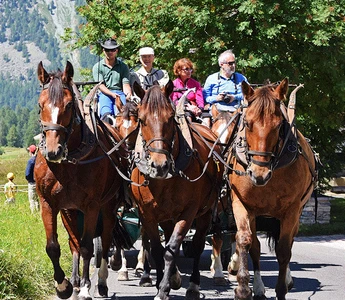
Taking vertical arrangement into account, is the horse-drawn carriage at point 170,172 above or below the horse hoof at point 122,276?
above

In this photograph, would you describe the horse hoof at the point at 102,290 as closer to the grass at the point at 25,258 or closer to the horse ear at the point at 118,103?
the grass at the point at 25,258

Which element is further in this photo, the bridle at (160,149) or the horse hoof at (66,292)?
the horse hoof at (66,292)

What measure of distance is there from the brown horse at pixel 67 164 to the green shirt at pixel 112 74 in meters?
1.69

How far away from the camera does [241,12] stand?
18.8 metres

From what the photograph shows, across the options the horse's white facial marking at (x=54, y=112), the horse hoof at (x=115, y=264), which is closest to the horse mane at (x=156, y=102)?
the horse's white facial marking at (x=54, y=112)

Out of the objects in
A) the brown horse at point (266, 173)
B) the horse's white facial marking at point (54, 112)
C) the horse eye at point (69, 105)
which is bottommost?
the brown horse at point (266, 173)

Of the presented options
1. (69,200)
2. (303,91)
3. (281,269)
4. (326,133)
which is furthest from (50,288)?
(326,133)

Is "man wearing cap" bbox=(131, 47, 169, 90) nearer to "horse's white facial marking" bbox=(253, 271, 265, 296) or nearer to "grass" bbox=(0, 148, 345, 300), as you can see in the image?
"grass" bbox=(0, 148, 345, 300)

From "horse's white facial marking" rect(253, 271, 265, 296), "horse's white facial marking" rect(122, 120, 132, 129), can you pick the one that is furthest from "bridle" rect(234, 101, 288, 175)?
"horse's white facial marking" rect(122, 120, 132, 129)

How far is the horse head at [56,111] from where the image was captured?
780cm

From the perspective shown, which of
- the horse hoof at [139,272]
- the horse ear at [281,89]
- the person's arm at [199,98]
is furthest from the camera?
the horse hoof at [139,272]

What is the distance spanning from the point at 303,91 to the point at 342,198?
417 inches

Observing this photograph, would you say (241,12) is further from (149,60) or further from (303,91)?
(149,60)

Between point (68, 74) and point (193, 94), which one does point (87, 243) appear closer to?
point (68, 74)
